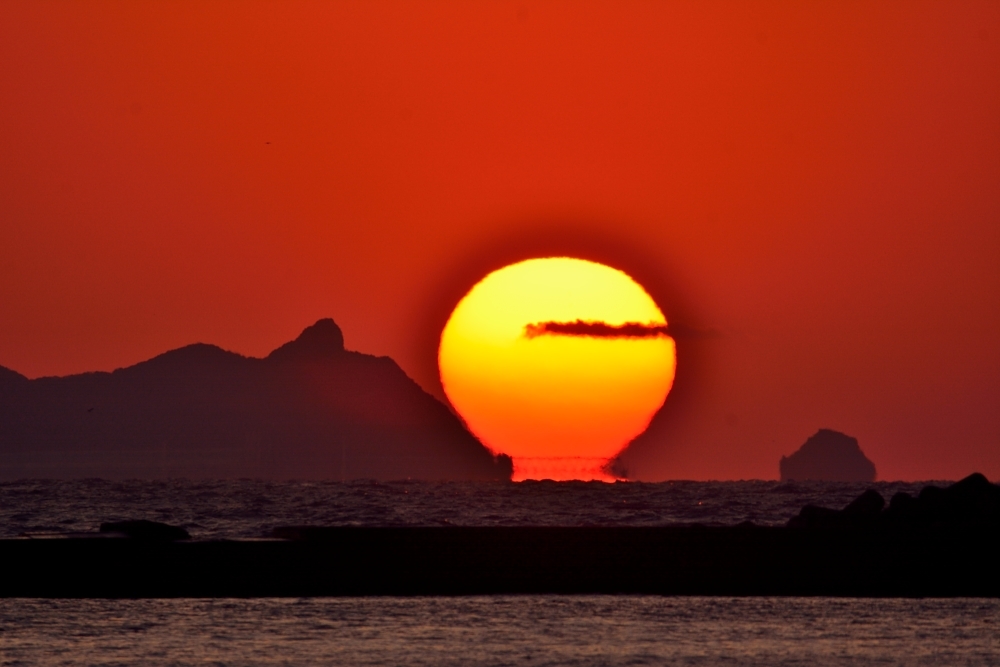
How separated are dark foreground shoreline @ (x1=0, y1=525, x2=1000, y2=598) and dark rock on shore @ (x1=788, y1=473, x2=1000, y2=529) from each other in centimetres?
741

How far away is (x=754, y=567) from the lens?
4006 centimetres

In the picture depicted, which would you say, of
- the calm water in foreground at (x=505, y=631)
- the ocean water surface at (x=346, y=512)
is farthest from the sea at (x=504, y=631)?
the ocean water surface at (x=346, y=512)

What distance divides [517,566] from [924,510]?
17007 mm

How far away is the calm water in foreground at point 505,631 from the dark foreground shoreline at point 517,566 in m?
1.49

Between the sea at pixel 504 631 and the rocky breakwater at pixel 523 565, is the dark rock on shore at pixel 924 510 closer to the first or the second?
the rocky breakwater at pixel 523 565

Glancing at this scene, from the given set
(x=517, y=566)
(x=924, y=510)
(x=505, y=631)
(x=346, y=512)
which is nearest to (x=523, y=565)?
(x=517, y=566)

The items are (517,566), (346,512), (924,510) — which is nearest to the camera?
(517,566)

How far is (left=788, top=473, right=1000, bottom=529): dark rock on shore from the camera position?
4894 centimetres

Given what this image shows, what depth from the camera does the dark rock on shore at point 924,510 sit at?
48938mm

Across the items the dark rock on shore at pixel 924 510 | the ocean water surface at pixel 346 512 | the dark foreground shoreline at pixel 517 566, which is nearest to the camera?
the dark foreground shoreline at pixel 517 566

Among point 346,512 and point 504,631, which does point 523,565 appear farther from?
point 346,512

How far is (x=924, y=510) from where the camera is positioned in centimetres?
5053

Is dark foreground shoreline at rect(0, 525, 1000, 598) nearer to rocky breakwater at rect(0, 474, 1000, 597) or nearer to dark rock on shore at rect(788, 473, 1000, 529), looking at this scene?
rocky breakwater at rect(0, 474, 1000, 597)

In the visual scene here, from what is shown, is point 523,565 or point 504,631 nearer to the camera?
point 504,631
